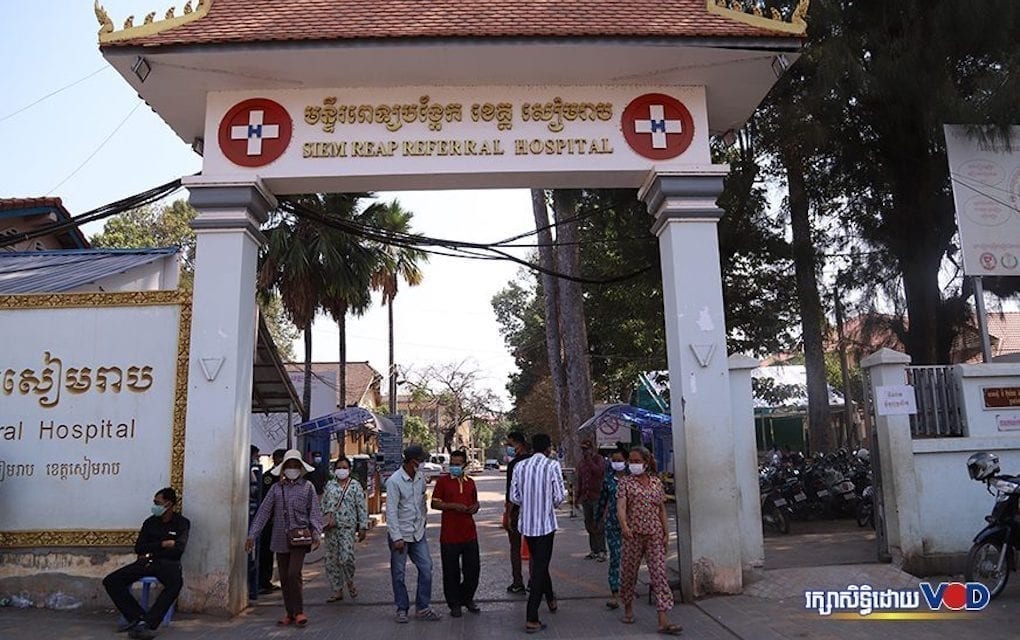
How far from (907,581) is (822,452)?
26.2ft

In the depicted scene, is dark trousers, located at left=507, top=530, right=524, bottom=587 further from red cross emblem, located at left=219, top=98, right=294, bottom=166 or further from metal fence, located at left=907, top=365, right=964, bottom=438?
red cross emblem, located at left=219, top=98, right=294, bottom=166

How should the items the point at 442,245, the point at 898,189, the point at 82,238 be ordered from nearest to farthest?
the point at 442,245 → the point at 898,189 → the point at 82,238

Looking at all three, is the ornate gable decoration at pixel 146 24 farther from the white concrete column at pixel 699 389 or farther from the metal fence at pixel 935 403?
the metal fence at pixel 935 403

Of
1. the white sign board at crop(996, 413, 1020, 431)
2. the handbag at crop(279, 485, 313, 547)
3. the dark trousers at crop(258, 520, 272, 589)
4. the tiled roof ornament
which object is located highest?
the tiled roof ornament

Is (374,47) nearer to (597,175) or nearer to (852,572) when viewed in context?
(597,175)

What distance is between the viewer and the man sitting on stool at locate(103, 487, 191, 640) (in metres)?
6.74

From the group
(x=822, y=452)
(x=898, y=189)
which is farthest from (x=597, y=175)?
(x=822, y=452)

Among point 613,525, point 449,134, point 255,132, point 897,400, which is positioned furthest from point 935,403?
point 255,132

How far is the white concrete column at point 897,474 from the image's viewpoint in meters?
8.20

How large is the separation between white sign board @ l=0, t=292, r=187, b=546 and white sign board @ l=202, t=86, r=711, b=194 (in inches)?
77.3

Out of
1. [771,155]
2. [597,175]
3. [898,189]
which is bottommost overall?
[597,175]

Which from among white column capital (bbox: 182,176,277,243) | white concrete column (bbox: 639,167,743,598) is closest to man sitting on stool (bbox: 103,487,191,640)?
white column capital (bbox: 182,176,277,243)

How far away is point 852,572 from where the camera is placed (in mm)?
8008

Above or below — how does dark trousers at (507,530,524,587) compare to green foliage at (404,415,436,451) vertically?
below
